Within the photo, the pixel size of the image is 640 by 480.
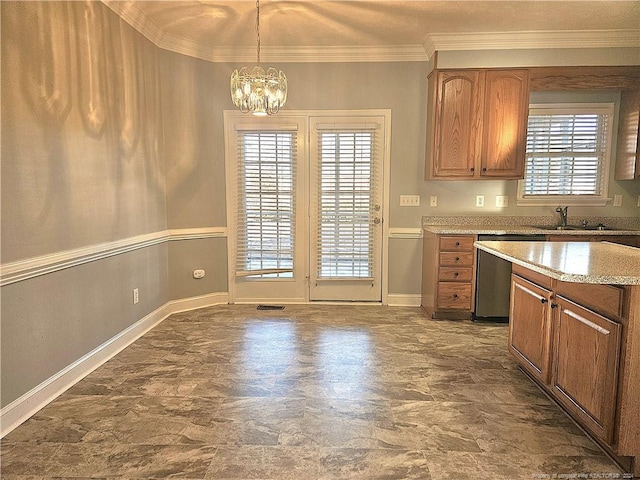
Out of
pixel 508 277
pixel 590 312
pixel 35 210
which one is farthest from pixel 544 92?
pixel 35 210

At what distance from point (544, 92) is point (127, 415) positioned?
4.67 metres

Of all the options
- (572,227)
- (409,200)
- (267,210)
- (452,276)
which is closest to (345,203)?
(409,200)

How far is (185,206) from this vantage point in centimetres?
428

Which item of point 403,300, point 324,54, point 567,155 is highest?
point 324,54

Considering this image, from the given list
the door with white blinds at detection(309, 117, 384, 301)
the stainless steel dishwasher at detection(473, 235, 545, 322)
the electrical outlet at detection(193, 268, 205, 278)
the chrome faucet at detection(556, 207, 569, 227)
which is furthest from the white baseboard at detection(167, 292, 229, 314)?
the chrome faucet at detection(556, 207, 569, 227)

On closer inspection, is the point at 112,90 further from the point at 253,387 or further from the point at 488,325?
the point at 488,325

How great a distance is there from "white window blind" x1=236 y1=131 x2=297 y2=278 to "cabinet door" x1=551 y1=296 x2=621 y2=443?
2.90 metres

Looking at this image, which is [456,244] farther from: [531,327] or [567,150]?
[567,150]

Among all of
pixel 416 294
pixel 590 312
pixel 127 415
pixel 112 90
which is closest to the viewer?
pixel 590 312

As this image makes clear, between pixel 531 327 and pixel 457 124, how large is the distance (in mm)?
2283

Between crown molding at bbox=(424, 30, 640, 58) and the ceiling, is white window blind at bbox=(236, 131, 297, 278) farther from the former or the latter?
crown molding at bbox=(424, 30, 640, 58)

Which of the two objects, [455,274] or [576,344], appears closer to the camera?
[576,344]

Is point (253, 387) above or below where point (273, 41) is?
below

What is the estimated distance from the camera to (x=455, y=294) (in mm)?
4055
